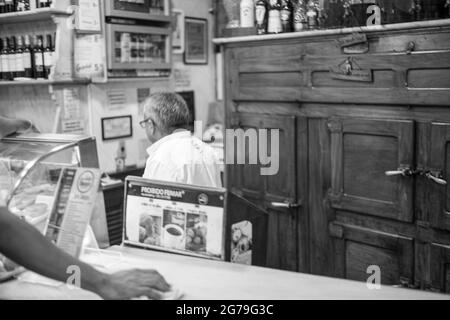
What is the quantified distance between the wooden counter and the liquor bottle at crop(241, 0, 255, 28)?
204 centimetres

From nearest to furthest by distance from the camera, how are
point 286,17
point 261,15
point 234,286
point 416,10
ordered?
point 234,286 < point 416,10 < point 286,17 < point 261,15

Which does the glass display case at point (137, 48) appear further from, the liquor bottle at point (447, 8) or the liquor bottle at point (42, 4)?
the liquor bottle at point (447, 8)

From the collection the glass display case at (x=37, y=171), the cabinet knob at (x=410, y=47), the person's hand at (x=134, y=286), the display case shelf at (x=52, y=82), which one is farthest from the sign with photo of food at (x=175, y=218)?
the display case shelf at (x=52, y=82)

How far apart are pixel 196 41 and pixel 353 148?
2.43 meters

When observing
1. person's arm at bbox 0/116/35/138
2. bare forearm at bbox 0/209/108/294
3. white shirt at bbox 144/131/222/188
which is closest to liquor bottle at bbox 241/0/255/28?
white shirt at bbox 144/131/222/188

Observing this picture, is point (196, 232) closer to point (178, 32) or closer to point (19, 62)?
point (19, 62)

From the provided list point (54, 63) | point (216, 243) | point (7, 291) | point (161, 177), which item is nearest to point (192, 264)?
point (216, 243)

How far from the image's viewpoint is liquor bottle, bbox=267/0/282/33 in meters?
3.44

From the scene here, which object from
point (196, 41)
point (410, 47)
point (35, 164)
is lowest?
point (35, 164)

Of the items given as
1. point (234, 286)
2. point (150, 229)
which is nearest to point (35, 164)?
point (150, 229)

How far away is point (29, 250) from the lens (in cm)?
149

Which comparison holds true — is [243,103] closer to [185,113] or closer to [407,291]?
[185,113]

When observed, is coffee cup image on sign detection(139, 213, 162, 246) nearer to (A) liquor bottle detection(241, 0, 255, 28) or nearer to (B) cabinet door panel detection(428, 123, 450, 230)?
(B) cabinet door panel detection(428, 123, 450, 230)

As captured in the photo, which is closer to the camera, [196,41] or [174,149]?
[174,149]
